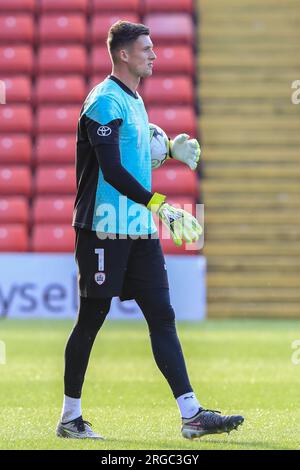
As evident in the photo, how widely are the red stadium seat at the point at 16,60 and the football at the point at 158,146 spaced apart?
1252cm

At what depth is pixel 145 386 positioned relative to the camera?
796 cm

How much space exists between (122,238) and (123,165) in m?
0.33

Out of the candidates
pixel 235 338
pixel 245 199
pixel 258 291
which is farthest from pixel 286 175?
pixel 235 338

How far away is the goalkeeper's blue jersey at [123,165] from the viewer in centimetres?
534

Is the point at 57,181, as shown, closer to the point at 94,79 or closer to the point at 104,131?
the point at 94,79

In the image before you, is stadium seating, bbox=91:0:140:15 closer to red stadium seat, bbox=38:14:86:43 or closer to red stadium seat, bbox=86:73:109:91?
red stadium seat, bbox=38:14:86:43

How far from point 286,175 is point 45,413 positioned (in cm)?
1120

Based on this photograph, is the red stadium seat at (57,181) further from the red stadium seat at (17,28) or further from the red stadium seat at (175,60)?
the red stadium seat at (17,28)

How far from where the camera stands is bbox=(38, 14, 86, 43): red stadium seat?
18.2m

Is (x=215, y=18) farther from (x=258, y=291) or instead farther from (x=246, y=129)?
(x=258, y=291)

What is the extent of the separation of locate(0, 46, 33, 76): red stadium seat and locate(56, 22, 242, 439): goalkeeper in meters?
12.7

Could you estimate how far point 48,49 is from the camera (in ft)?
59.9

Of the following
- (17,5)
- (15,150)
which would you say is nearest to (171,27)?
(17,5)

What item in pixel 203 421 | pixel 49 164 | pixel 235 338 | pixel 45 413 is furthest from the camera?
pixel 49 164
